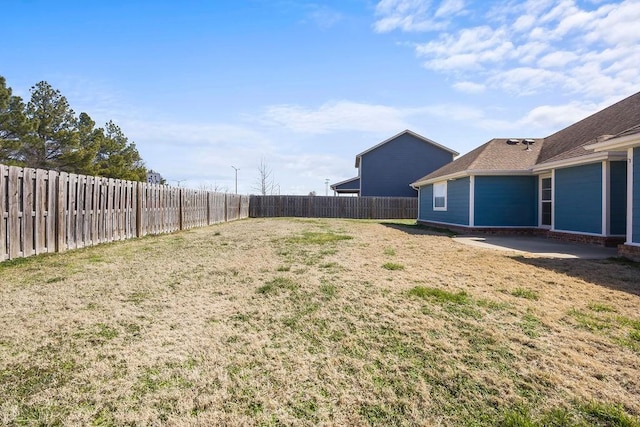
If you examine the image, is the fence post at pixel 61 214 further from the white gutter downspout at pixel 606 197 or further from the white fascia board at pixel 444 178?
the white gutter downspout at pixel 606 197

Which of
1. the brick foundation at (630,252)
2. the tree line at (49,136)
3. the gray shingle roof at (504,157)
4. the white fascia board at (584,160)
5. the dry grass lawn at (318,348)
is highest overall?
the tree line at (49,136)

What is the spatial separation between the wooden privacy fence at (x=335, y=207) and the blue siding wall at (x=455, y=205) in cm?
755

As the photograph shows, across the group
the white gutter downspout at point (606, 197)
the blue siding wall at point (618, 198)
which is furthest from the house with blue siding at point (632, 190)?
the blue siding wall at point (618, 198)

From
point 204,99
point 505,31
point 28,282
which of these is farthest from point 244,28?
point 28,282

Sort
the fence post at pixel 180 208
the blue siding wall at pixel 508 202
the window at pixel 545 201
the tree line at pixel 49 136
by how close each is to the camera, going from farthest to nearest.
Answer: the tree line at pixel 49 136 < the fence post at pixel 180 208 < the blue siding wall at pixel 508 202 < the window at pixel 545 201

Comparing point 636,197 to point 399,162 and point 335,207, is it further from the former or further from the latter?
point 399,162

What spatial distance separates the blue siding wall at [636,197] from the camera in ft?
22.1

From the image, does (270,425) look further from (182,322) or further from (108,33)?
(108,33)

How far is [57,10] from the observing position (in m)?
7.83

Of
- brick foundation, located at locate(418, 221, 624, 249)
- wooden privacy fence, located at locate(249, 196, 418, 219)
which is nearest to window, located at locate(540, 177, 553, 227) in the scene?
brick foundation, located at locate(418, 221, 624, 249)

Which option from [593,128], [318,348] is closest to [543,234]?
[593,128]

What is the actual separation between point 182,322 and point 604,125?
44.5ft

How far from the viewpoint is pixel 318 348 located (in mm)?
2717

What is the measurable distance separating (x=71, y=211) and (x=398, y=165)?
2310cm
